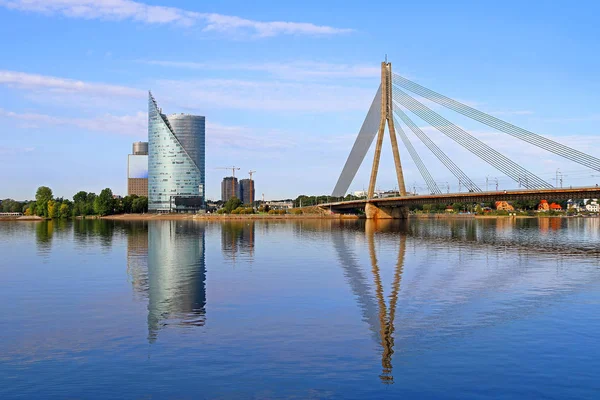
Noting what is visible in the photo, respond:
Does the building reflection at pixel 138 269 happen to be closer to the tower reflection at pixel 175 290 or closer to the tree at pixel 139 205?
the tower reflection at pixel 175 290

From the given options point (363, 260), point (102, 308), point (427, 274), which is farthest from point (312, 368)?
point (363, 260)

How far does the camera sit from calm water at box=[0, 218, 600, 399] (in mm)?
12914

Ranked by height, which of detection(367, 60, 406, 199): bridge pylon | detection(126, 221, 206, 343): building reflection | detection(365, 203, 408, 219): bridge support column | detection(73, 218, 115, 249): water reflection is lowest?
detection(126, 221, 206, 343): building reflection

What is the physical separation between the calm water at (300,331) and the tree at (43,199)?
462 ft

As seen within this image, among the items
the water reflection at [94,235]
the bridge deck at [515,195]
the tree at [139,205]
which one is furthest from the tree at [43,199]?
the bridge deck at [515,195]

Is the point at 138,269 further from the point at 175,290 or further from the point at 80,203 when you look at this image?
the point at 80,203

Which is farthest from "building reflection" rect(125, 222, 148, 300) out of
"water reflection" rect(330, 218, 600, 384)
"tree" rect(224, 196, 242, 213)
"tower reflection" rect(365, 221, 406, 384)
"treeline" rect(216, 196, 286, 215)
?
"tree" rect(224, 196, 242, 213)

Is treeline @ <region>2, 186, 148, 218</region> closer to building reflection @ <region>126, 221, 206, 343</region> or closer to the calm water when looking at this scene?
building reflection @ <region>126, 221, 206, 343</region>

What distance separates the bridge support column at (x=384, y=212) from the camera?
110m

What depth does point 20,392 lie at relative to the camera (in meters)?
12.3

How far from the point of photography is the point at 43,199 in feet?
561

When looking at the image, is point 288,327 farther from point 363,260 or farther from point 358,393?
point 363,260

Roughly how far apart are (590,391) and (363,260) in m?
26.1

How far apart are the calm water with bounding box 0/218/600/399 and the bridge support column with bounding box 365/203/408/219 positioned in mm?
74643
